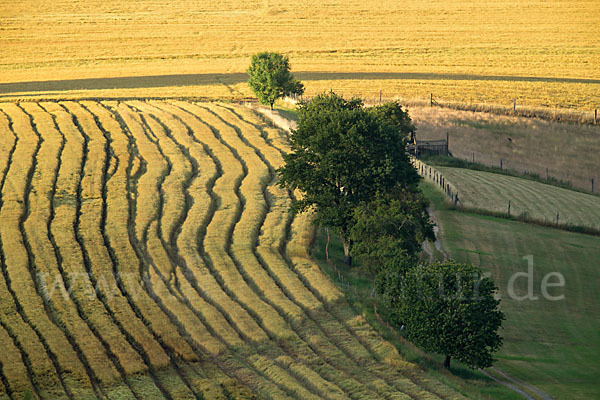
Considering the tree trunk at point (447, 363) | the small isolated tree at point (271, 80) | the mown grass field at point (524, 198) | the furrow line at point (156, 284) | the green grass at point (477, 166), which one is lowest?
the tree trunk at point (447, 363)

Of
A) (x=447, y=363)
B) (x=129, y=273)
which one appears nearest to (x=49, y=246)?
(x=129, y=273)

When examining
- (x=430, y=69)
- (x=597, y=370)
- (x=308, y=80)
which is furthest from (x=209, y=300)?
(x=430, y=69)

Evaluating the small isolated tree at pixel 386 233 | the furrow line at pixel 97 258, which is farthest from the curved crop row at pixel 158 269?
the small isolated tree at pixel 386 233

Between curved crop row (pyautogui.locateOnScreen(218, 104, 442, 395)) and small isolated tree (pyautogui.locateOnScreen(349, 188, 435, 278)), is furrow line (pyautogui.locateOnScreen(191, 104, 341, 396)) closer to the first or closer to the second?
curved crop row (pyautogui.locateOnScreen(218, 104, 442, 395))

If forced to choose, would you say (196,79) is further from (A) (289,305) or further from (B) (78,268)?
(A) (289,305)

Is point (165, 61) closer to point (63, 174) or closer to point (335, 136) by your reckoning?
point (63, 174)

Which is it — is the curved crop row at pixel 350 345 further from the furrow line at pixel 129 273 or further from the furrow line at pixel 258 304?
the furrow line at pixel 129 273
